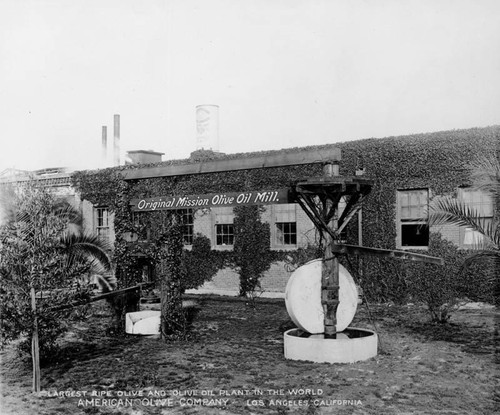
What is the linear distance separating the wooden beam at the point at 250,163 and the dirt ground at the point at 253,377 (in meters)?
2.62

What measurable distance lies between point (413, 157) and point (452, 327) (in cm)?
545

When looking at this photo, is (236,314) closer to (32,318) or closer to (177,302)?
(177,302)

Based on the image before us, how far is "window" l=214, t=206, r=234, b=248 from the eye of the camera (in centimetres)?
1894

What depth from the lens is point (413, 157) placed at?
15062mm

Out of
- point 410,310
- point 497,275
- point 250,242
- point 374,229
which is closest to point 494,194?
point 497,275

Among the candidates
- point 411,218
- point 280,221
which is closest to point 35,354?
point 411,218

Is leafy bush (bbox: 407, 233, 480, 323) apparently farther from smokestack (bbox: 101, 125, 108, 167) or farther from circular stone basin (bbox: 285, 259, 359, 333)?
smokestack (bbox: 101, 125, 108, 167)

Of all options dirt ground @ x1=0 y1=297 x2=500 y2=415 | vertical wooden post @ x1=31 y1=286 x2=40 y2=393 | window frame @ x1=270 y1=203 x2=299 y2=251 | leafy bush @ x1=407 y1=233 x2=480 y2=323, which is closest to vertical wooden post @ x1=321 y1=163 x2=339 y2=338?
dirt ground @ x1=0 y1=297 x2=500 y2=415

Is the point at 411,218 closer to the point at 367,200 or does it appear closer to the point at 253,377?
the point at 367,200

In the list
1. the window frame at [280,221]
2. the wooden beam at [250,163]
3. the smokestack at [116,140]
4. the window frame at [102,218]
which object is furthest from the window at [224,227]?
the smokestack at [116,140]

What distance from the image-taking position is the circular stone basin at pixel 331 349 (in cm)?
814

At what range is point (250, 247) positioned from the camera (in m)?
18.1

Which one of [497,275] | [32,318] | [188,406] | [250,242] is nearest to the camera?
[188,406]

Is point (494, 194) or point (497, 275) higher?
point (494, 194)
